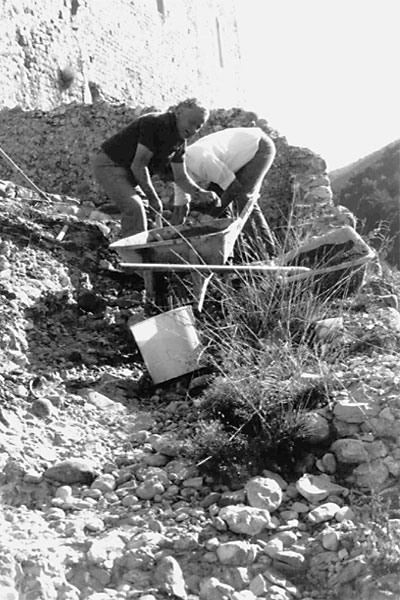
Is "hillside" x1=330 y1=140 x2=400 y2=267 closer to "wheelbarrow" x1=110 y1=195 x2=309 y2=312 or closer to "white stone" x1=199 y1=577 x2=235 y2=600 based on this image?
"wheelbarrow" x1=110 y1=195 x2=309 y2=312

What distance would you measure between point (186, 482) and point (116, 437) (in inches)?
22.0

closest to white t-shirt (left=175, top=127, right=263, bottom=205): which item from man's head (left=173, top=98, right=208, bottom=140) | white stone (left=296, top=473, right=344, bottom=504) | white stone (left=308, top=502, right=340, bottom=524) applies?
man's head (left=173, top=98, right=208, bottom=140)

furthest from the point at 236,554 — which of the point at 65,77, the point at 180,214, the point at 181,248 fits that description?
the point at 65,77

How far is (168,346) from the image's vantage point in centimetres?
427

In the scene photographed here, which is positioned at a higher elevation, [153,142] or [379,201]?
[153,142]

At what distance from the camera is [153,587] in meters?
2.56

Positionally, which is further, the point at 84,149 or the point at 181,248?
the point at 84,149

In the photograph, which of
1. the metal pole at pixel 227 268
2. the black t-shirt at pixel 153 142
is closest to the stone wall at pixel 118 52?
the black t-shirt at pixel 153 142

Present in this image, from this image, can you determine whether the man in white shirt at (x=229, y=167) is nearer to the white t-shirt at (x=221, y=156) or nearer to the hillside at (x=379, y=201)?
the white t-shirt at (x=221, y=156)

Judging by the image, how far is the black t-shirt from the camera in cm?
513

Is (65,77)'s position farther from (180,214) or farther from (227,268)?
(227,268)

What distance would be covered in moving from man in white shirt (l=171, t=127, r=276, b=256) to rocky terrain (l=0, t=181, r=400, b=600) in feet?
3.98

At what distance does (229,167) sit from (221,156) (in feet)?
0.32

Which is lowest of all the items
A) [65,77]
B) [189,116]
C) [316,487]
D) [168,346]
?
[316,487]
